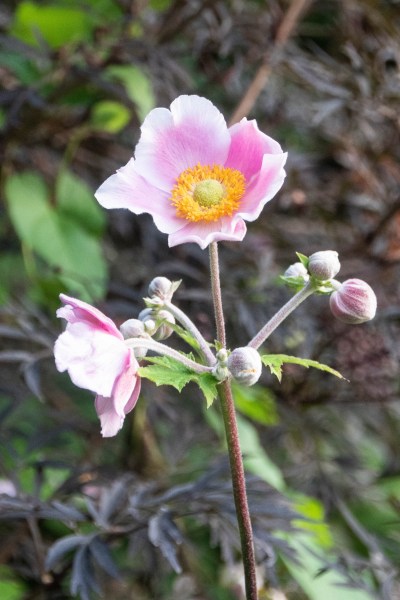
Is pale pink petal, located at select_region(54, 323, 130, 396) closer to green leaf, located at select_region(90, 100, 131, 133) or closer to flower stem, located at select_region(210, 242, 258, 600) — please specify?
flower stem, located at select_region(210, 242, 258, 600)

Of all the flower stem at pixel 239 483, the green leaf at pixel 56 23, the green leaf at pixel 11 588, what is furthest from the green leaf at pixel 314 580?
the green leaf at pixel 56 23

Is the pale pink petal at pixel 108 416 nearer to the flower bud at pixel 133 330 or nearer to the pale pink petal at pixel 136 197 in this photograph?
the flower bud at pixel 133 330

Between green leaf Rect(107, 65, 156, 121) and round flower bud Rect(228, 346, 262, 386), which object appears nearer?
round flower bud Rect(228, 346, 262, 386)

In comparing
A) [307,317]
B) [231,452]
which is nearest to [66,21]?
[307,317]

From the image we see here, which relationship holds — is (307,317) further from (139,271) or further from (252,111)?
(252,111)

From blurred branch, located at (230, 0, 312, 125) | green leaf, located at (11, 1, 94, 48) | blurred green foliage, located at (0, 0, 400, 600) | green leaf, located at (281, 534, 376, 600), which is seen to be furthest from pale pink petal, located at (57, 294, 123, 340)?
green leaf, located at (11, 1, 94, 48)

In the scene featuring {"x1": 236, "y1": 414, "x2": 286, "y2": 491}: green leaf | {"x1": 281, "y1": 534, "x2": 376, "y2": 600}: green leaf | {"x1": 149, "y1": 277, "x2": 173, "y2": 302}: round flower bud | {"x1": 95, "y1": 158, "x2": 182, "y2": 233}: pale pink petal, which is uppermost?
{"x1": 95, "y1": 158, "x2": 182, "y2": 233}: pale pink petal

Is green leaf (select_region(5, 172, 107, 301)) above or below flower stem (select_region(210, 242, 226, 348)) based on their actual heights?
below
